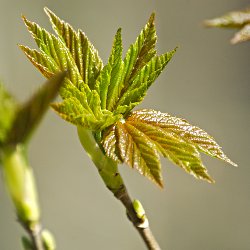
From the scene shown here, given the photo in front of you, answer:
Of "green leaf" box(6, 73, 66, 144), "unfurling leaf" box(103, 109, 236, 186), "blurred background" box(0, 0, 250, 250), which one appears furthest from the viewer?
"blurred background" box(0, 0, 250, 250)

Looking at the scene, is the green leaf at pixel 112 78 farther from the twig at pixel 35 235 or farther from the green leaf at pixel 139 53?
the twig at pixel 35 235

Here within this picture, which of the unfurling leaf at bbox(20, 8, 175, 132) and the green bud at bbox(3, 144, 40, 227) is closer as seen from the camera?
the green bud at bbox(3, 144, 40, 227)

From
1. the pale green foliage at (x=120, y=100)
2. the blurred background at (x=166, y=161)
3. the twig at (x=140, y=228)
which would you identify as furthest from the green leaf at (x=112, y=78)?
the blurred background at (x=166, y=161)

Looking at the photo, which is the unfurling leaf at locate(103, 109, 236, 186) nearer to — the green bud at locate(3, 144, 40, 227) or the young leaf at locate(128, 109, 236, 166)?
the young leaf at locate(128, 109, 236, 166)

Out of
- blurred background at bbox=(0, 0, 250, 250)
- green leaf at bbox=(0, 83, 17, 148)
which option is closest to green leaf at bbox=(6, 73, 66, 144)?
green leaf at bbox=(0, 83, 17, 148)

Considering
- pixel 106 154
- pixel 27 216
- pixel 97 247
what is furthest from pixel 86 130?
pixel 97 247

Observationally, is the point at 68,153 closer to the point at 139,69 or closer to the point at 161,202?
the point at 161,202
